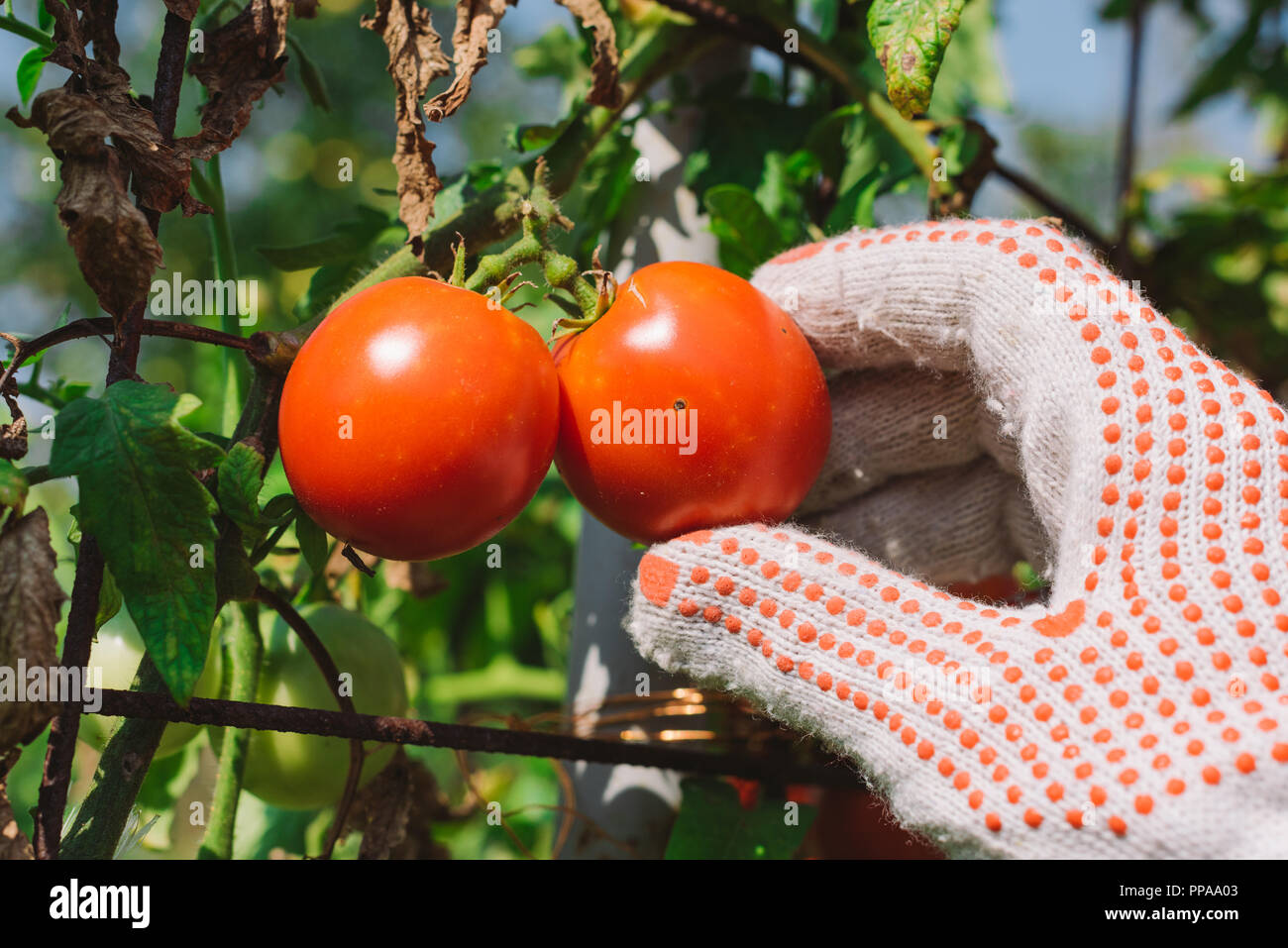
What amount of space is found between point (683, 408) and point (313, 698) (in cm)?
44

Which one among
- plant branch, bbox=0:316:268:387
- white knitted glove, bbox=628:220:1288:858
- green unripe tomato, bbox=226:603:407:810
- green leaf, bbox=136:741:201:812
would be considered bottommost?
green leaf, bbox=136:741:201:812

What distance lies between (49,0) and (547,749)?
1.87ft

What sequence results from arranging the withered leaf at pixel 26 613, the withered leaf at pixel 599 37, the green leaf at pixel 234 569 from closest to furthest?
the withered leaf at pixel 26 613
the green leaf at pixel 234 569
the withered leaf at pixel 599 37

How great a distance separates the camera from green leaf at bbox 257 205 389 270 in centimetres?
90

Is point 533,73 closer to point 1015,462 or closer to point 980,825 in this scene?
point 1015,462

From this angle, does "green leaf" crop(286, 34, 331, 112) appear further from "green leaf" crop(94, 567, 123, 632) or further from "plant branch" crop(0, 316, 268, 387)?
"green leaf" crop(94, 567, 123, 632)

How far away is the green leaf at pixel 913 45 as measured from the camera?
2.19 feet

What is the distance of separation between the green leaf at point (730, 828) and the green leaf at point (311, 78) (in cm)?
73

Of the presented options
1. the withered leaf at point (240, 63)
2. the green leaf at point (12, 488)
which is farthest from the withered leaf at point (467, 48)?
the green leaf at point (12, 488)

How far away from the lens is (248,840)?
1.08m

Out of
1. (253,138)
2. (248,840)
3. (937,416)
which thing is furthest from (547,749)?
(253,138)

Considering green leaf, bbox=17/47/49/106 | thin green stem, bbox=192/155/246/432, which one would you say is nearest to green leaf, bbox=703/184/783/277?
thin green stem, bbox=192/155/246/432

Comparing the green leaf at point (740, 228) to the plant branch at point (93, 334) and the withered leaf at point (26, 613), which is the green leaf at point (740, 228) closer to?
the plant branch at point (93, 334)

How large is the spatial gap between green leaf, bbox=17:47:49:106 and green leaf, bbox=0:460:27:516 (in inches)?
12.9
